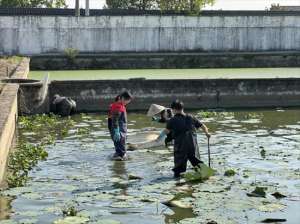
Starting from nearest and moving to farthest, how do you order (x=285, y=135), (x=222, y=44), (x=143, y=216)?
(x=143, y=216) → (x=285, y=135) → (x=222, y=44)

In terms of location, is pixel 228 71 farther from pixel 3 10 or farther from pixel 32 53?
pixel 3 10

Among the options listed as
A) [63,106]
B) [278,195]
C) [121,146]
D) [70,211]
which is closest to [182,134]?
[278,195]

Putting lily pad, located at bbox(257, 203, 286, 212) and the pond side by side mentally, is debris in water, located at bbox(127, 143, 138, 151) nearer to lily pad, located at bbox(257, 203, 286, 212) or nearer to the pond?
lily pad, located at bbox(257, 203, 286, 212)

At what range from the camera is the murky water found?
28.8 ft

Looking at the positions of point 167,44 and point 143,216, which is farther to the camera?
point 167,44

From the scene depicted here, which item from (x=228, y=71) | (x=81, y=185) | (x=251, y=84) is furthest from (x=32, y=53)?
(x=81, y=185)

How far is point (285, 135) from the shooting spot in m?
16.5

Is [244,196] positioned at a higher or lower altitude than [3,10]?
lower

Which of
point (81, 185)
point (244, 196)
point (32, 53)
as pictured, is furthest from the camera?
point (32, 53)

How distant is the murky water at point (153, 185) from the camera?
879 cm

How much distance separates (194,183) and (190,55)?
27.0 m

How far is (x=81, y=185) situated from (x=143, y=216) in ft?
7.00

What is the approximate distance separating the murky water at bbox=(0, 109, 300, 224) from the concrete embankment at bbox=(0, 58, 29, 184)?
633 millimetres

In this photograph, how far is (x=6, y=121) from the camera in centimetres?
1250
